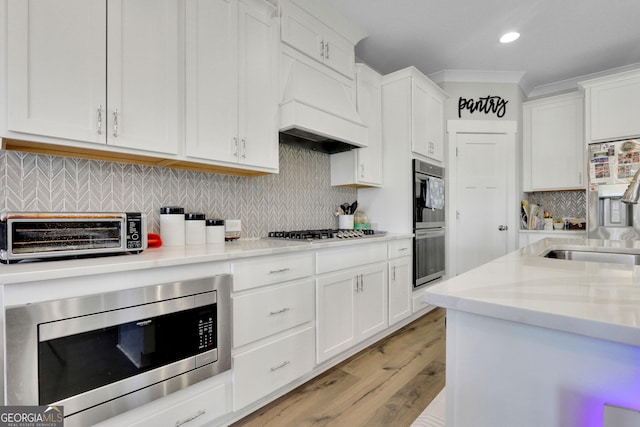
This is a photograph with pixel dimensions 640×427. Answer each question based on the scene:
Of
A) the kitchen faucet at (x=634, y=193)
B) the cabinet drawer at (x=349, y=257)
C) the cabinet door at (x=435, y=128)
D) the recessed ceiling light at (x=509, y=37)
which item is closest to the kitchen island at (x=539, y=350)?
the kitchen faucet at (x=634, y=193)

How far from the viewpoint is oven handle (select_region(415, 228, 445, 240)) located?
317cm

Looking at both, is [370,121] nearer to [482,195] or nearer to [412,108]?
[412,108]

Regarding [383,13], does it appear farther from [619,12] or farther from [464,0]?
[619,12]

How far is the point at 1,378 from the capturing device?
3.29 feet

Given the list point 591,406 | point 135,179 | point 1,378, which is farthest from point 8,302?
point 591,406

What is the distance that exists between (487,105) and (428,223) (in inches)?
71.3

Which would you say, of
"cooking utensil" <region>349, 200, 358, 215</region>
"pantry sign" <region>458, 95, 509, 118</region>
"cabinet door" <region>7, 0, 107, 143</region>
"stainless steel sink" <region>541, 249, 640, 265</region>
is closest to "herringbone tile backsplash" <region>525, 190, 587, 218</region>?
"pantry sign" <region>458, 95, 509, 118</region>

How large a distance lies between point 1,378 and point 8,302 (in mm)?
240

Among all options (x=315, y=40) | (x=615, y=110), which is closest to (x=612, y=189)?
(x=615, y=110)

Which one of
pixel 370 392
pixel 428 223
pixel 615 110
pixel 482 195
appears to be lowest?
pixel 370 392

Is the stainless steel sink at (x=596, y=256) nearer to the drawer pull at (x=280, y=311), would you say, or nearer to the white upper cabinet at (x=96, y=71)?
the drawer pull at (x=280, y=311)

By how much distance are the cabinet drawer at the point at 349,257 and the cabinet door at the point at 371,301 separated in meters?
0.08

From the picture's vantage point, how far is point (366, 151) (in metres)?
3.04

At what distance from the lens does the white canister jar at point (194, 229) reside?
196cm
